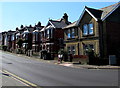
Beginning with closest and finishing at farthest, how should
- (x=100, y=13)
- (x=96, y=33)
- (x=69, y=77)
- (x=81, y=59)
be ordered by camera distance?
(x=69, y=77), (x=81, y=59), (x=96, y=33), (x=100, y=13)

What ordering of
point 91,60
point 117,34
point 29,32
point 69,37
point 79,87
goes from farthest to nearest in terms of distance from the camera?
1. point 29,32
2. point 69,37
3. point 117,34
4. point 91,60
5. point 79,87

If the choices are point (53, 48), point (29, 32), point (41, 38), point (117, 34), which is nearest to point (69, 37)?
point (53, 48)

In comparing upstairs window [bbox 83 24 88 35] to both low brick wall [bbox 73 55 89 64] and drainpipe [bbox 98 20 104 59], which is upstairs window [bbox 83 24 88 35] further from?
low brick wall [bbox 73 55 89 64]

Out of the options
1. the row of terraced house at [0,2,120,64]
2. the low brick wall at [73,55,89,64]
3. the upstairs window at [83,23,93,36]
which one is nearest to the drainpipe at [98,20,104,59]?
the row of terraced house at [0,2,120,64]

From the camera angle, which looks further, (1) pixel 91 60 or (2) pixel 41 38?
(2) pixel 41 38

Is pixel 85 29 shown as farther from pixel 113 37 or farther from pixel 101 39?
pixel 113 37

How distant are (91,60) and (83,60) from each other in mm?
1650

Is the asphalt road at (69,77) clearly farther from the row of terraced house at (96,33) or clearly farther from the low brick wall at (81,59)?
the row of terraced house at (96,33)

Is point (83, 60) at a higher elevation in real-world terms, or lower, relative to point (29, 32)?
lower

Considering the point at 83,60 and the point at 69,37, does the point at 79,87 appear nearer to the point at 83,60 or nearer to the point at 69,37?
the point at 83,60

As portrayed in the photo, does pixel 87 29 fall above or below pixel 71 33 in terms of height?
above

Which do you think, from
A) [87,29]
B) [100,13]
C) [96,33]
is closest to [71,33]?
[87,29]

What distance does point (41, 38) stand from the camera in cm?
4416

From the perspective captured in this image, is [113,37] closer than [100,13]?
Yes
